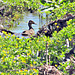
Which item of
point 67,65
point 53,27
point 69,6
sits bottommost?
point 67,65

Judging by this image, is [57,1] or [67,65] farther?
[57,1]

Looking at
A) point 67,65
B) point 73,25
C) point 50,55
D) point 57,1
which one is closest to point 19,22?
point 57,1

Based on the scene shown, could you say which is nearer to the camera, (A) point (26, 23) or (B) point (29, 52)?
(B) point (29, 52)

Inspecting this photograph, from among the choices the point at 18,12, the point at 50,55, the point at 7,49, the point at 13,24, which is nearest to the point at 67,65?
the point at 50,55

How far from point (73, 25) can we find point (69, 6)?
1.19 m

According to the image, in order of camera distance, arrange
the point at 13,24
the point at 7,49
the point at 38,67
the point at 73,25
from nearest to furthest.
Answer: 1. the point at 38,67
2. the point at 7,49
3. the point at 73,25
4. the point at 13,24

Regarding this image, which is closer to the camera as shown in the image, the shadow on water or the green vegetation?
the green vegetation

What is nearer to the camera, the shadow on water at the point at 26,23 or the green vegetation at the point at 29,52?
the green vegetation at the point at 29,52

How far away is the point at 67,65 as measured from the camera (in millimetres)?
2336

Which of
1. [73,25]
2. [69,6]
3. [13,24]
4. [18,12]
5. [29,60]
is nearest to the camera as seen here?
[29,60]

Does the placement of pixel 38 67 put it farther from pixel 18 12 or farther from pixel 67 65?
pixel 18 12

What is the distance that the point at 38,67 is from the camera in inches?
90.4

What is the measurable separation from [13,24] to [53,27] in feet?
4.79

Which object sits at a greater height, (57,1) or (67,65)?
(57,1)
